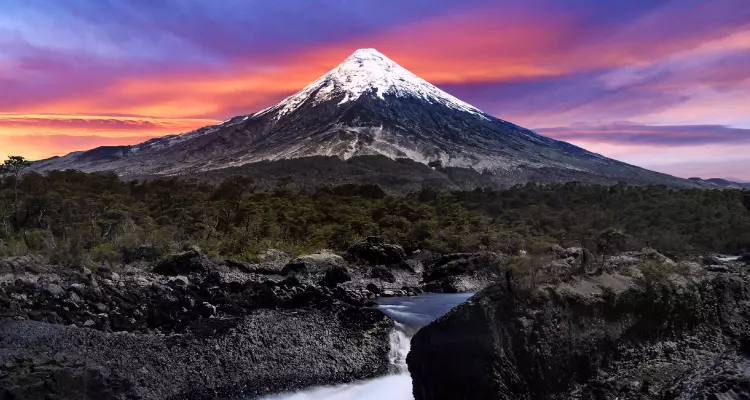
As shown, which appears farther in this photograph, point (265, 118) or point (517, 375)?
point (265, 118)

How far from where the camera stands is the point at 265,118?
17038cm

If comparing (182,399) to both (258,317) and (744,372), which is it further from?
(744,372)

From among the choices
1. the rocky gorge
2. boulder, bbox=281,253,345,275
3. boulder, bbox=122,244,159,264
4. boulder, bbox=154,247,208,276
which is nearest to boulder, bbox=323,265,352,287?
the rocky gorge

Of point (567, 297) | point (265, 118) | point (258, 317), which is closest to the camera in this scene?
point (567, 297)

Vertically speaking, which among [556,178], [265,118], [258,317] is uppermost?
[265,118]

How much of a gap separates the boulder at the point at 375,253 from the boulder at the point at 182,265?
10.2 meters

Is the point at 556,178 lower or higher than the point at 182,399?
higher

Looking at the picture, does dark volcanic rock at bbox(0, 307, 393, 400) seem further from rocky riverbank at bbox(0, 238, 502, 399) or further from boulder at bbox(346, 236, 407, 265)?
boulder at bbox(346, 236, 407, 265)

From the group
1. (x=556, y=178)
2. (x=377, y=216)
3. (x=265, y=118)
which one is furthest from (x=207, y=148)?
(x=377, y=216)

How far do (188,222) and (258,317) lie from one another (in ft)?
85.9

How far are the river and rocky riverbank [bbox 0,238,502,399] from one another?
383 mm

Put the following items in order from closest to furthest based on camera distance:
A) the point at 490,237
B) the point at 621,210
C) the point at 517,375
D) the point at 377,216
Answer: the point at 517,375 < the point at 490,237 < the point at 377,216 < the point at 621,210

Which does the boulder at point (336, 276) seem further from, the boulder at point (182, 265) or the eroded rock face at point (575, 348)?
the eroded rock face at point (575, 348)

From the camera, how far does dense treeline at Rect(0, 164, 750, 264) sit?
32656 millimetres
